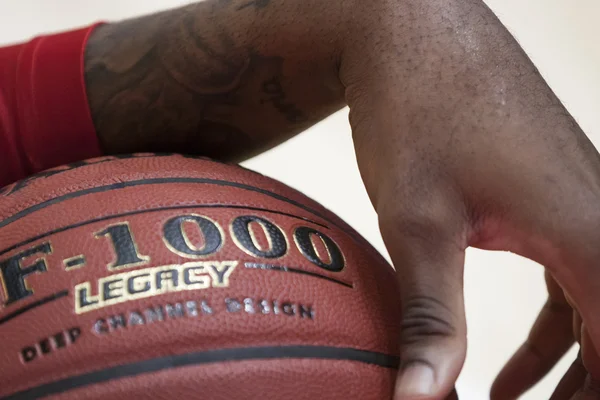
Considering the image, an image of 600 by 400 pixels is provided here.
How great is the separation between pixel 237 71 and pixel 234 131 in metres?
0.08

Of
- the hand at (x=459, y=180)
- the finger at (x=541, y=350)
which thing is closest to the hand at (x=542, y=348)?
the finger at (x=541, y=350)

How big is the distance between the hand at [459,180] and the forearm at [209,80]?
131 mm

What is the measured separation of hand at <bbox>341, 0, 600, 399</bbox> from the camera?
0.49m

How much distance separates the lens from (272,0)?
26.6 inches

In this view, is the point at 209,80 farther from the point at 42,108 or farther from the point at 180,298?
the point at 180,298

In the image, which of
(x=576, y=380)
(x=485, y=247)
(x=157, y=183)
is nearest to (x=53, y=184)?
(x=157, y=183)

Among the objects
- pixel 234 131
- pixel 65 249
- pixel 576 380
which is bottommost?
pixel 576 380

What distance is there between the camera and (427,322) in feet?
1.58

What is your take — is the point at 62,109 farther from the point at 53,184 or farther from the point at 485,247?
the point at 485,247

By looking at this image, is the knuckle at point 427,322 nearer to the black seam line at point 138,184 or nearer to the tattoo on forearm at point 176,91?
the black seam line at point 138,184

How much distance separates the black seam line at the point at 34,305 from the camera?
0.45m

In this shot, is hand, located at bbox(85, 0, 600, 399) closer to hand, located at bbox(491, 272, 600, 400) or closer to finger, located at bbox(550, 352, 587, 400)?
finger, located at bbox(550, 352, 587, 400)

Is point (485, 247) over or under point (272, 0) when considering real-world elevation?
under

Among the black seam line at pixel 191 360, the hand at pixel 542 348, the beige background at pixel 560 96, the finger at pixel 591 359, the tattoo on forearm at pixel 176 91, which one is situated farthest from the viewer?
the beige background at pixel 560 96
